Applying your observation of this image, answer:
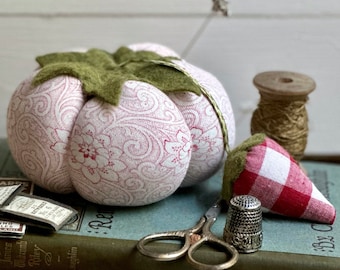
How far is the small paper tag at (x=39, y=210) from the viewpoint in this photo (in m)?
0.68

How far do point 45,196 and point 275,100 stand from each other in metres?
0.28

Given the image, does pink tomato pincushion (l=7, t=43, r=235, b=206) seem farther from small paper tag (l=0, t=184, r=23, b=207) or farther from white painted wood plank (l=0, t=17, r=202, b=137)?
white painted wood plank (l=0, t=17, r=202, b=137)

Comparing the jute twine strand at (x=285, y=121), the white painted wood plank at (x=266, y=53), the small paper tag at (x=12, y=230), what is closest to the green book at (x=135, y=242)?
the small paper tag at (x=12, y=230)

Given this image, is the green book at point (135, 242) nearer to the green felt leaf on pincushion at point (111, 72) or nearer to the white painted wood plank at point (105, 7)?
the green felt leaf on pincushion at point (111, 72)

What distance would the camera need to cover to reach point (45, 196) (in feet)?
2.51

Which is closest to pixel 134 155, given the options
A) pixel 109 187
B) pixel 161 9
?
pixel 109 187

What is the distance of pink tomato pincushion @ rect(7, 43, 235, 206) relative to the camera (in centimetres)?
68

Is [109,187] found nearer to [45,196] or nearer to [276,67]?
[45,196]

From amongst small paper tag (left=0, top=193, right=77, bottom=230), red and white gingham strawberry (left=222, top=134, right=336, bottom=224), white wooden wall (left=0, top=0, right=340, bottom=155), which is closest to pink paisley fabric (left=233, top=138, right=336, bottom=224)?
red and white gingham strawberry (left=222, top=134, right=336, bottom=224)

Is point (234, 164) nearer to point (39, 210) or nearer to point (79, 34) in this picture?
point (39, 210)

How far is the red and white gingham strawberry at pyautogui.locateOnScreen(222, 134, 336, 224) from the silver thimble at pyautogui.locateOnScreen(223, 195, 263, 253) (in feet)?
0.14

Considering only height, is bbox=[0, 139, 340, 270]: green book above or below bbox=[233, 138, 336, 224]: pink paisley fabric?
below

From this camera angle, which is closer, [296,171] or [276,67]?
[296,171]

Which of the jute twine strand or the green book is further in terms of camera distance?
the jute twine strand
